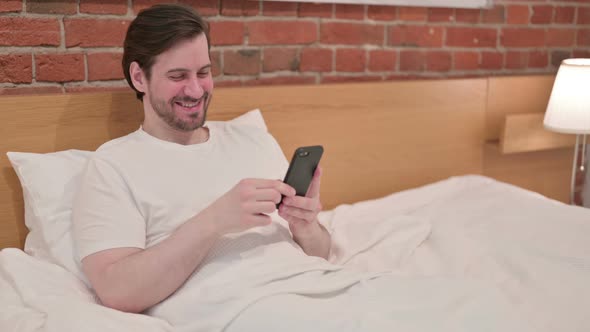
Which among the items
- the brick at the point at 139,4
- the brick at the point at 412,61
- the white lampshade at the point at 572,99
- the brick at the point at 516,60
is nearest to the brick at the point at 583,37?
the brick at the point at 516,60

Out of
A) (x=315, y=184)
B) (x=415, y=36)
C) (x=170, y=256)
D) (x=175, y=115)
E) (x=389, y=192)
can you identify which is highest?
(x=415, y=36)

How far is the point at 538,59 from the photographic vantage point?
97.9 inches

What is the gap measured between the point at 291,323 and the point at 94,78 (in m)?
1.00

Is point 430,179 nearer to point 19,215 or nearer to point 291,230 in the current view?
point 291,230

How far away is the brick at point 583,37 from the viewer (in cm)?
256

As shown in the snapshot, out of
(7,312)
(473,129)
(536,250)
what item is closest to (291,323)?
(7,312)

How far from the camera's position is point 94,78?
5.54ft

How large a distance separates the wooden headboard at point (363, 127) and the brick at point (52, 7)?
0.80 ft

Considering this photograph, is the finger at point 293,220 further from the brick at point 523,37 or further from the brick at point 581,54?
the brick at point 581,54

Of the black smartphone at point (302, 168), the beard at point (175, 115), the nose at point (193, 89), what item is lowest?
the black smartphone at point (302, 168)

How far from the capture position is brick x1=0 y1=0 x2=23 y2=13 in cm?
153

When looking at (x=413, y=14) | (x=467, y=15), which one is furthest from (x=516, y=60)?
(x=413, y=14)

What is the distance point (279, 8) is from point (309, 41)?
0.16 metres

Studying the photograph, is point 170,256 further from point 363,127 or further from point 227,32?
point 363,127
